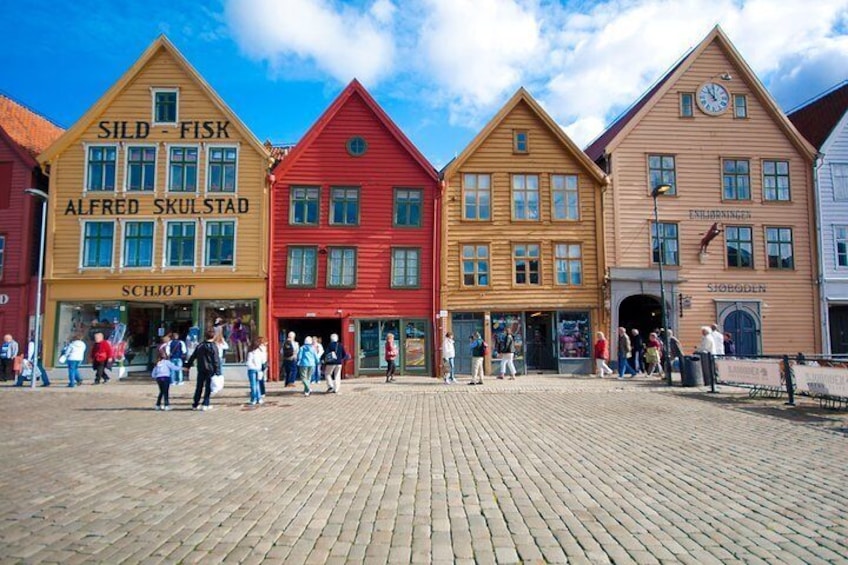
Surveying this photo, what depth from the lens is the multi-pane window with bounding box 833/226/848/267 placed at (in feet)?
83.1

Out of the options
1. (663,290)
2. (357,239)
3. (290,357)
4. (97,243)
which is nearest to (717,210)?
(663,290)

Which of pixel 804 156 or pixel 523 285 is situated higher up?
pixel 804 156

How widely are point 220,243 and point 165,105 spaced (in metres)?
6.57

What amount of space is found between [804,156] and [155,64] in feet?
97.1

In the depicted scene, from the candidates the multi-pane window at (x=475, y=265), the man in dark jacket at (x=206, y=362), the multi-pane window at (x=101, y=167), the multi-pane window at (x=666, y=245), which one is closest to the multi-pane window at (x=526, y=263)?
the multi-pane window at (x=475, y=265)

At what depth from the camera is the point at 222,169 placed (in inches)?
936

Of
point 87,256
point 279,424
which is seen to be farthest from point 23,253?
point 279,424

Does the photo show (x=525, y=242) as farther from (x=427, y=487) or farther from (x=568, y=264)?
(x=427, y=487)

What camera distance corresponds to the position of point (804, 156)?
84.9 feet

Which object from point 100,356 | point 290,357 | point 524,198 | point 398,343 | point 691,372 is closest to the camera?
point 691,372

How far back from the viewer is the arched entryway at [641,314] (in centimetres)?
2569

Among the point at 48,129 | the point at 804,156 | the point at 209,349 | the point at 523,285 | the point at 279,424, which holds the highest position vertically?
the point at 48,129

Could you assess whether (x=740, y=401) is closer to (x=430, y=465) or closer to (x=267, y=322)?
(x=430, y=465)

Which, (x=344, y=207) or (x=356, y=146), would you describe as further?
(x=356, y=146)
